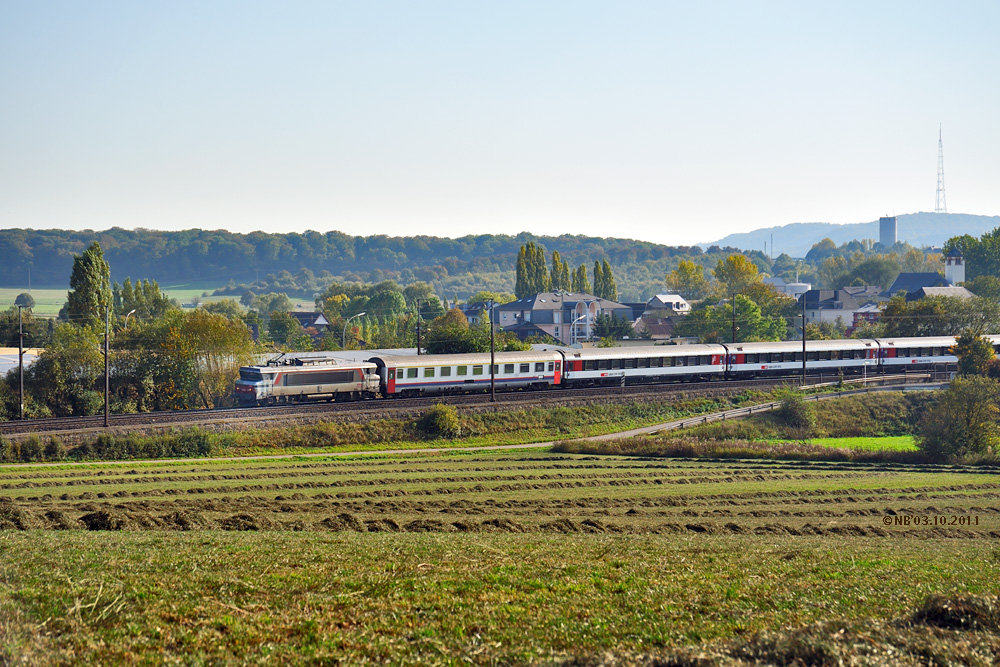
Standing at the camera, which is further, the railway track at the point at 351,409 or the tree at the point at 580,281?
the tree at the point at 580,281

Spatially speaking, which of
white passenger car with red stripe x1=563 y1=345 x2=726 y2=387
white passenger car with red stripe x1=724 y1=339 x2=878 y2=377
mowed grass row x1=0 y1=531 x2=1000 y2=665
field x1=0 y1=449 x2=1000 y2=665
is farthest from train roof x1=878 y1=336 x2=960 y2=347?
mowed grass row x1=0 y1=531 x2=1000 y2=665

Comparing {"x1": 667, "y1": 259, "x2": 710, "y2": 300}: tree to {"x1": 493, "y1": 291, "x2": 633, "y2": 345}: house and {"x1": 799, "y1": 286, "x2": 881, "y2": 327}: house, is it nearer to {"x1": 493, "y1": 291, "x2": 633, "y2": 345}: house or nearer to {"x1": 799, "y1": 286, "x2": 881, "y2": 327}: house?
{"x1": 799, "y1": 286, "x2": 881, "y2": 327}: house

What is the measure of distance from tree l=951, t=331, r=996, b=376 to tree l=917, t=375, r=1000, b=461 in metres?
21.2

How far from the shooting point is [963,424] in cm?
4928

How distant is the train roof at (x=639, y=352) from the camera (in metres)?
66.4

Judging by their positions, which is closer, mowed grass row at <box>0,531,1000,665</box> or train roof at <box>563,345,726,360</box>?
mowed grass row at <box>0,531,1000,665</box>

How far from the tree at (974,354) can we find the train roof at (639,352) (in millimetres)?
21294

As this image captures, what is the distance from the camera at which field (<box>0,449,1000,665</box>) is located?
12.5 metres

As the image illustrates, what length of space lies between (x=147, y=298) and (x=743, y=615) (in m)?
101

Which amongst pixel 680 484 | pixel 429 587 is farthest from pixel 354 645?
pixel 680 484

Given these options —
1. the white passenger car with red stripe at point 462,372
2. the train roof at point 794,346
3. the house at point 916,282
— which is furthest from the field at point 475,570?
the house at point 916,282

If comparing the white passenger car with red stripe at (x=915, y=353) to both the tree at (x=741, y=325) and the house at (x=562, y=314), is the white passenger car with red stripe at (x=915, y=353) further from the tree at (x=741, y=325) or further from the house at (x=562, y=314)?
the house at (x=562, y=314)

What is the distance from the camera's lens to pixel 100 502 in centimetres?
2980

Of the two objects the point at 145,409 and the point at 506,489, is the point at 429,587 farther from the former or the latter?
the point at 145,409
